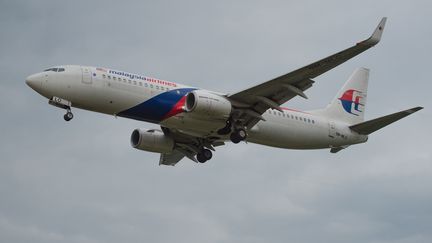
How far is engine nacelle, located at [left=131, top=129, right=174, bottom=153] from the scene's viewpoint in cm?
5394

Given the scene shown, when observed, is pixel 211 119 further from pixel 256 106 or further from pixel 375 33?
pixel 375 33

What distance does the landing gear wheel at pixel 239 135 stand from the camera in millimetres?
50000

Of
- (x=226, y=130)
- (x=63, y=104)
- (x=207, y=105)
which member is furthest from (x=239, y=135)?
(x=63, y=104)

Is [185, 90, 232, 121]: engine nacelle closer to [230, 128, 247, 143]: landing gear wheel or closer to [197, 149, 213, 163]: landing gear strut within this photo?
[230, 128, 247, 143]: landing gear wheel

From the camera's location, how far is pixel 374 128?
53969mm

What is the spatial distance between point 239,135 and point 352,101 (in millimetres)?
11763

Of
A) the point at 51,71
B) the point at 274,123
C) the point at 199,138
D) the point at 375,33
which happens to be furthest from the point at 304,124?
the point at 51,71

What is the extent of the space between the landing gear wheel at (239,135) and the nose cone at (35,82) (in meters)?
11.0

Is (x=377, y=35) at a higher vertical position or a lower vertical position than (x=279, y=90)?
higher

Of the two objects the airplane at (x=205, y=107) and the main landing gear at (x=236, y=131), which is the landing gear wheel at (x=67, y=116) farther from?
the main landing gear at (x=236, y=131)

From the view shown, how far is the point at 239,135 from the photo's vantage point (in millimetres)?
49969

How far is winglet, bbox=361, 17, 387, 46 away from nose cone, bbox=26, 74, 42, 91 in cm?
1721

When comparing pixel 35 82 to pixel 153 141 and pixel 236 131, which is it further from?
pixel 236 131

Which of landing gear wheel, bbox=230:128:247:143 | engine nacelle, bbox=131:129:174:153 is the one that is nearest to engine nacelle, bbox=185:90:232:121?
landing gear wheel, bbox=230:128:247:143
